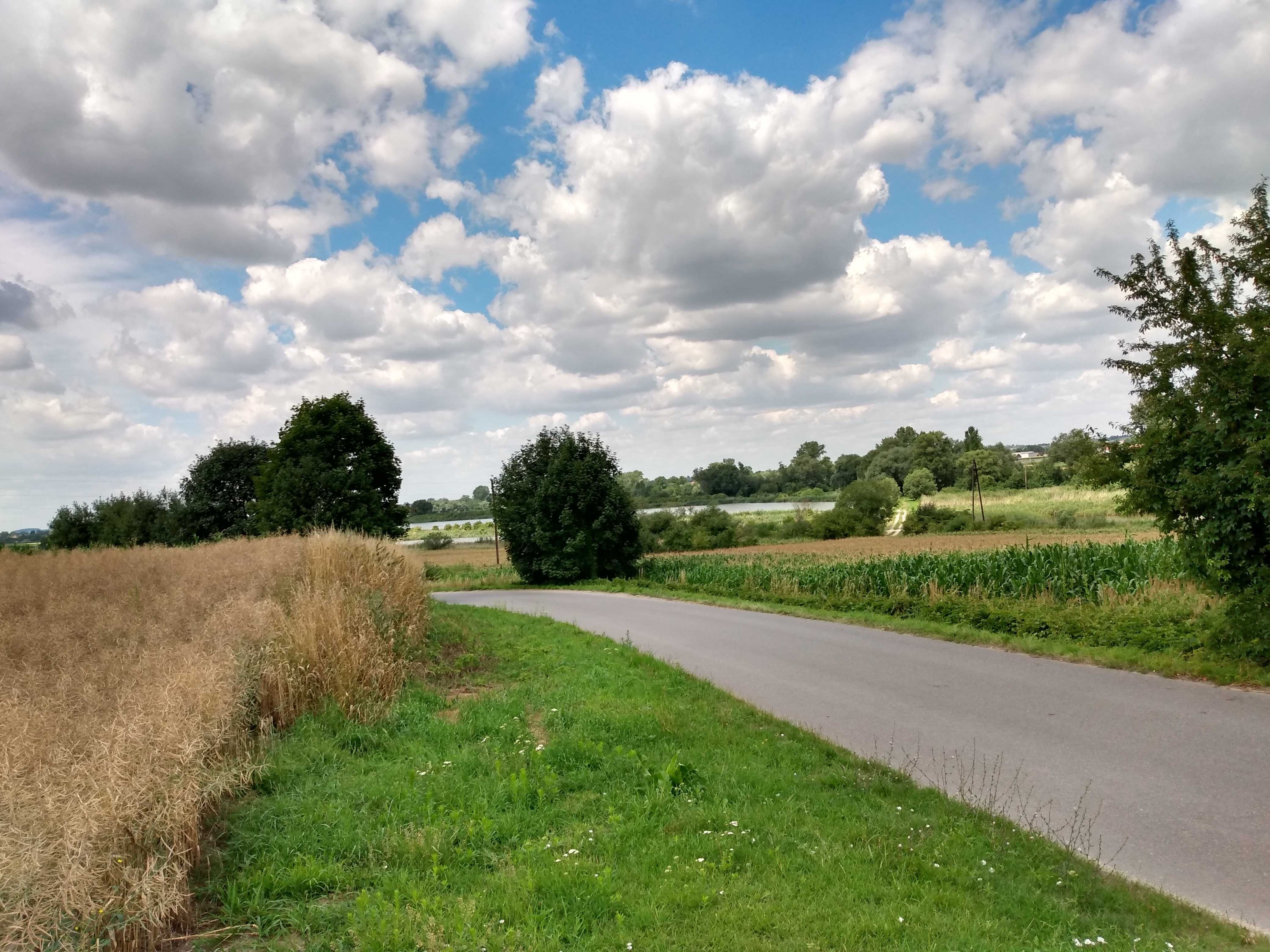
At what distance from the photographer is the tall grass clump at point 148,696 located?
12.1 ft

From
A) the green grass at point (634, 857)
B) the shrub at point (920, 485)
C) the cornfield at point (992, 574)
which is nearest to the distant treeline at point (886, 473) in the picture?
the shrub at point (920, 485)

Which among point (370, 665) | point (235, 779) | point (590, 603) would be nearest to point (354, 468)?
point (590, 603)

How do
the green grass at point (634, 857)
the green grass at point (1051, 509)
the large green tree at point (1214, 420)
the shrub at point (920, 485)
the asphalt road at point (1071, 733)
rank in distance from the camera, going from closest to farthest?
the green grass at point (634, 857) → the asphalt road at point (1071, 733) → the large green tree at point (1214, 420) → the green grass at point (1051, 509) → the shrub at point (920, 485)

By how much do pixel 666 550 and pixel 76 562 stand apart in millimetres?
45024

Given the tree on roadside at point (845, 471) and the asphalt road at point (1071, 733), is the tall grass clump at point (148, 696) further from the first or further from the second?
the tree on roadside at point (845, 471)

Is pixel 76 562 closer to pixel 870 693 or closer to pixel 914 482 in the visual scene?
pixel 870 693

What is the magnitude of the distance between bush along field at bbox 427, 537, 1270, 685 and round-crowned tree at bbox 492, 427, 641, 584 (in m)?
8.15

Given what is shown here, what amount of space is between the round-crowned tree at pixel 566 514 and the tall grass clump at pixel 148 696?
21.4m

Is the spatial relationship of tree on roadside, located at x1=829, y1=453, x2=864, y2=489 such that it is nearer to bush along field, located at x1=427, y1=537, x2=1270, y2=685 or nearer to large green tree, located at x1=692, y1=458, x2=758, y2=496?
large green tree, located at x1=692, y1=458, x2=758, y2=496

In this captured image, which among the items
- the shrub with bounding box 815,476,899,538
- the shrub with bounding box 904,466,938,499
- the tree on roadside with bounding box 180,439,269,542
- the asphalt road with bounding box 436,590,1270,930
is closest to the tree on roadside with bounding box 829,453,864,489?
the shrub with bounding box 904,466,938,499

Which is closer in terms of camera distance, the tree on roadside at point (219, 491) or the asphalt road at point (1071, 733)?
the asphalt road at point (1071, 733)

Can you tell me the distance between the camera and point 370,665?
873 cm

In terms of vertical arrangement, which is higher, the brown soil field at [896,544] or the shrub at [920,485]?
the shrub at [920,485]

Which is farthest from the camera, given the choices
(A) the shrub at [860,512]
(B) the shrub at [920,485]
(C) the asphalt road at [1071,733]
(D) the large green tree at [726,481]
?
(D) the large green tree at [726,481]
